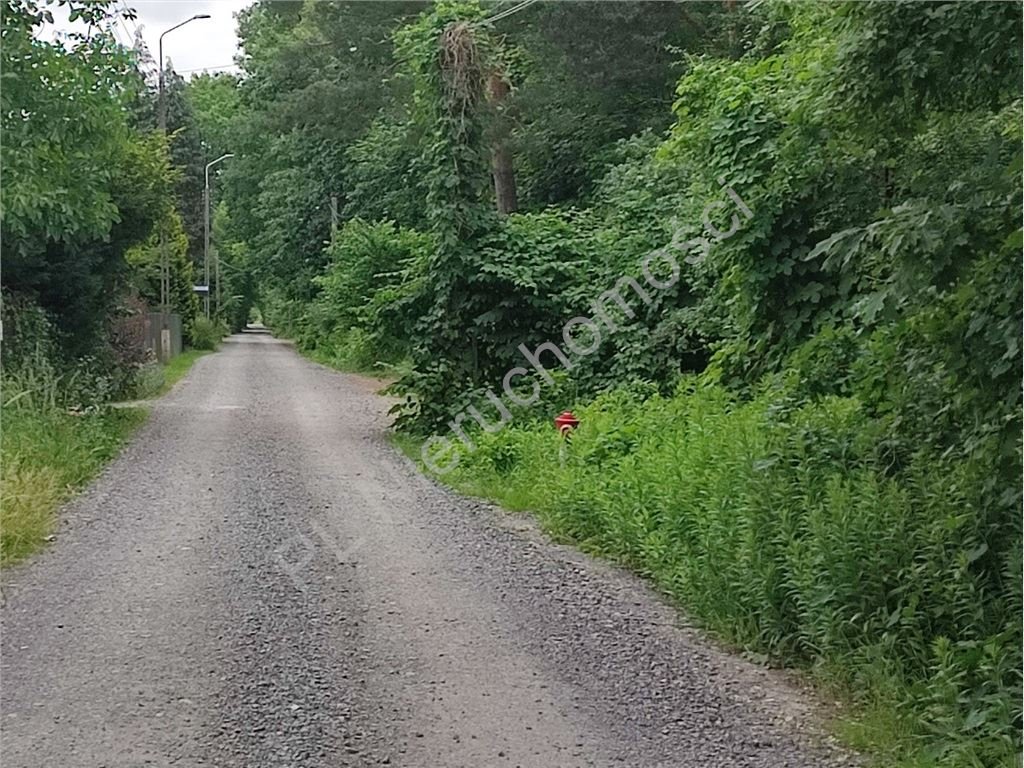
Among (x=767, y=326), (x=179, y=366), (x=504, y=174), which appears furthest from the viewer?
(x=179, y=366)

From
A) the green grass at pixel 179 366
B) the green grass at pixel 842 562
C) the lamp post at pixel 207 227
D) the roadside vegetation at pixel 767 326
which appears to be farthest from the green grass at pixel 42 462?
the lamp post at pixel 207 227

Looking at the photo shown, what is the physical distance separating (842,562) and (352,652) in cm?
247

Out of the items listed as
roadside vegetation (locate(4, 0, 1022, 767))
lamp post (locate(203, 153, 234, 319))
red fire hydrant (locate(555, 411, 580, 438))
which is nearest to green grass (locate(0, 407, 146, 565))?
roadside vegetation (locate(4, 0, 1022, 767))

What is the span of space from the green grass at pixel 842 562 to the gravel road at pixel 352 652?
0.84ft

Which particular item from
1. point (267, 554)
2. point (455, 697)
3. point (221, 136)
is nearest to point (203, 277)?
point (221, 136)

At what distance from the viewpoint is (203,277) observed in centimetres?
5281

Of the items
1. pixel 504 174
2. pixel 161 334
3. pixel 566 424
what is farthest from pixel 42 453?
pixel 161 334

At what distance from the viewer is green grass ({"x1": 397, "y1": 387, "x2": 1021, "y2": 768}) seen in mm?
4676

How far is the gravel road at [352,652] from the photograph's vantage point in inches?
184

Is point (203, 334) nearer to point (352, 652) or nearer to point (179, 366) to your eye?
point (179, 366)

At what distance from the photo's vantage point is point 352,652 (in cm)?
589

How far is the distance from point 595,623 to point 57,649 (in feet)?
9.35

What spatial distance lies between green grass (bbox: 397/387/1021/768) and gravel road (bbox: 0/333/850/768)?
0.26 meters

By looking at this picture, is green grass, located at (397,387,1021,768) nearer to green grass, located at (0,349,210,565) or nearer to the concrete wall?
green grass, located at (0,349,210,565)
